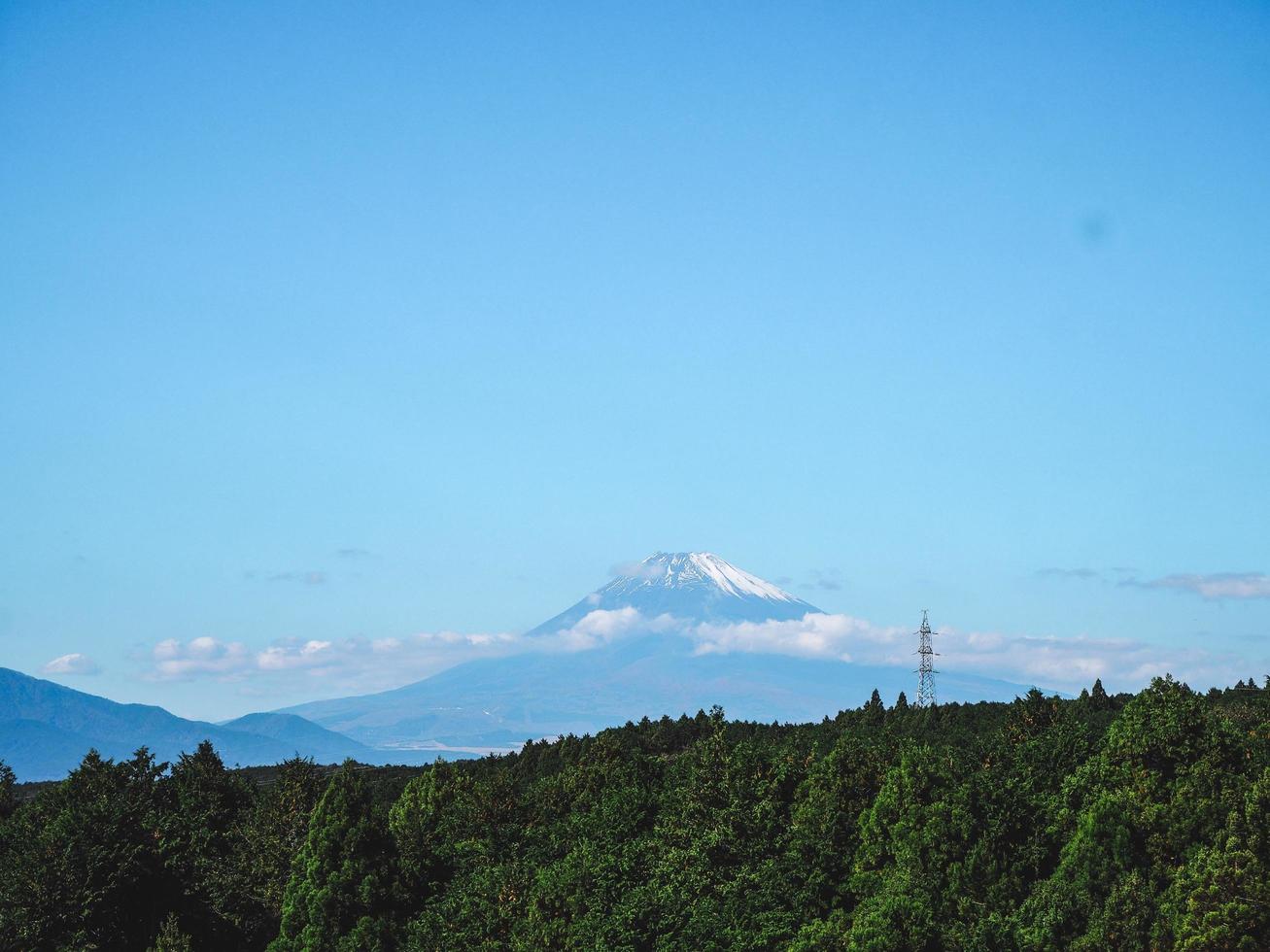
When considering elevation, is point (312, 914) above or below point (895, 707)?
Answer: below

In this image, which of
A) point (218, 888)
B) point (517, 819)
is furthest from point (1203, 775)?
point (218, 888)

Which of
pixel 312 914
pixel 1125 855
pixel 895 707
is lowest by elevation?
pixel 312 914

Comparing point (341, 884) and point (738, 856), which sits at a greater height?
point (738, 856)

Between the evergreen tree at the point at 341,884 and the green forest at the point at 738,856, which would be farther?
the evergreen tree at the point at 341,884

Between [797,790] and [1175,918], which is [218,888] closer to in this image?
[797,790]

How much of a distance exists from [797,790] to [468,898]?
1767cm

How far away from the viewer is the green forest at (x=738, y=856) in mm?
52125

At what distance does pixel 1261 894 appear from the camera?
1908 inches

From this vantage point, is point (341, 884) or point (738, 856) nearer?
point (738, 856)

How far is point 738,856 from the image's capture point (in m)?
65.0

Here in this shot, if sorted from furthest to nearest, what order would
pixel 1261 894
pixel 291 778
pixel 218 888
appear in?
pixel 291 778 → pixel 218 888 → pixel 1261 894

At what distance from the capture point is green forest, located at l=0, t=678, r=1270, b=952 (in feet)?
171

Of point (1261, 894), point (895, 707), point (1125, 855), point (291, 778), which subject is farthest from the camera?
point (895, 707)

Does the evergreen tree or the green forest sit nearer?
the green forest
